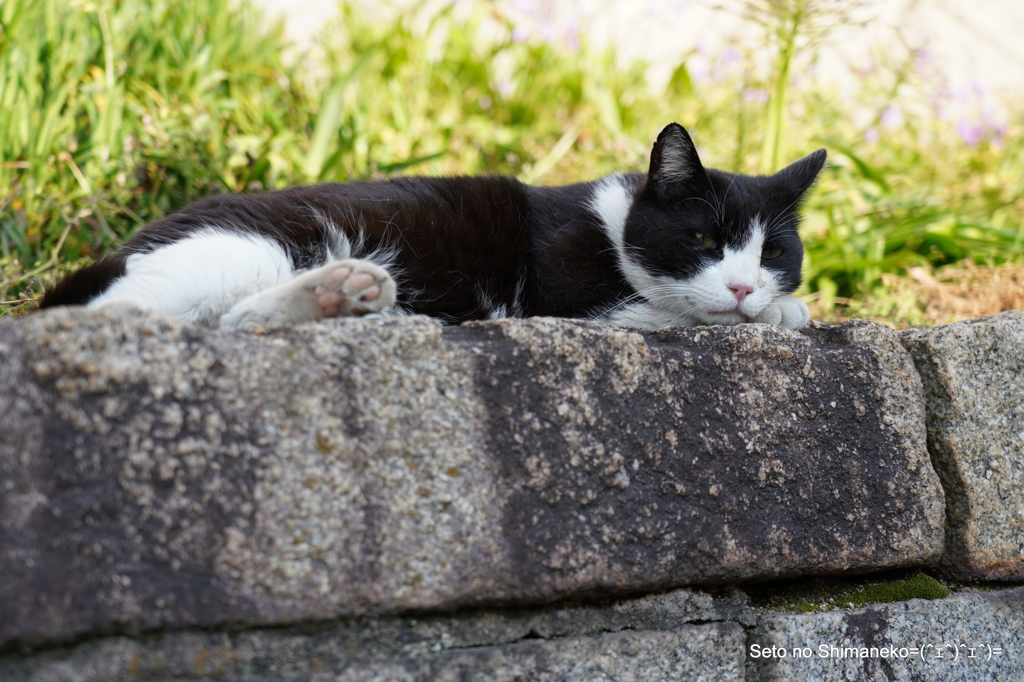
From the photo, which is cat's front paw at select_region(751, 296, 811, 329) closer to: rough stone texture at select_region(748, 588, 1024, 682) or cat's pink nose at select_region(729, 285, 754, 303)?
cat's pink nose at select_region(729, 285, 754, 303)

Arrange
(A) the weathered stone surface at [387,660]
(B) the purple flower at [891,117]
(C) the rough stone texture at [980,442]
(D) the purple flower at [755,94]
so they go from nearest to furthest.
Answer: (A) the weathered stone surface at [387,660]
(C) the rough stone texture at [980,442]
(D) the purple flower at [755,94]
(B) the purple flower at [891,117]

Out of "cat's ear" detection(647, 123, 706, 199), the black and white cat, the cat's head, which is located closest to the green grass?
the black and white cat

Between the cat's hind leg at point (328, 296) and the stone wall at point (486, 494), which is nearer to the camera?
the stone wall at point (486, 494)

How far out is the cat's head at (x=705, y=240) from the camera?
1562 mm

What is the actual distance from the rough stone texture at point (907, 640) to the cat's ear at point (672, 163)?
92 cm

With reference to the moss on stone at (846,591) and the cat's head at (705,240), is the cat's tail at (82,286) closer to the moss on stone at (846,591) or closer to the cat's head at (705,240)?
the cat's head at (705,240)

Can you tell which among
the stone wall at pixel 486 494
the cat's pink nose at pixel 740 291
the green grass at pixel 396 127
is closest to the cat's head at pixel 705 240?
the cat's pink nose at pixel 740 291

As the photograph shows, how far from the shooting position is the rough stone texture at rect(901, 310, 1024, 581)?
1.34m

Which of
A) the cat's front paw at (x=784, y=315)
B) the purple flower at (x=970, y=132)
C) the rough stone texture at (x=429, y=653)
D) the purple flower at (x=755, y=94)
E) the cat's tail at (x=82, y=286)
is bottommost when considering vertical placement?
the rough stone texture at (x=429, y=653)

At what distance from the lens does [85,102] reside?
97.2 inches

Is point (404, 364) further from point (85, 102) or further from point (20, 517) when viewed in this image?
point (85, 102)

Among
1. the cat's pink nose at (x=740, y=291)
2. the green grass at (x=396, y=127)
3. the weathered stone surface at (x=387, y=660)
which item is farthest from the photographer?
the green grass at (x=396, y=127)

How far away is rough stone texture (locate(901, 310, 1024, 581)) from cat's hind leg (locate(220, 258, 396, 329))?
3.34 ft

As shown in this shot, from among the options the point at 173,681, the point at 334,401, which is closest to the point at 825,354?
the point at 334,401
